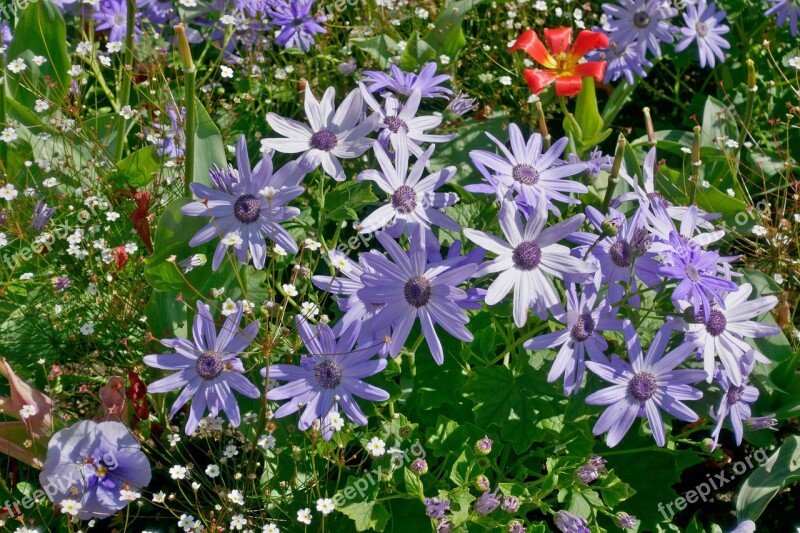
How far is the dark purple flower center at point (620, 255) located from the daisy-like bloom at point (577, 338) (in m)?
0.08

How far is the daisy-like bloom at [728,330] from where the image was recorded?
1693 mm

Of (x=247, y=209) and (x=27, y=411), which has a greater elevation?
(x=247, y=209)

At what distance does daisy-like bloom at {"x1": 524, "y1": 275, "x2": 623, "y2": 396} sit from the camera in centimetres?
165

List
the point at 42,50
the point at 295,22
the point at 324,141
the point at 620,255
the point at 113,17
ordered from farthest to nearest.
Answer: the point at 113,17 < the point at 295,22 < the point at 42,50 < the point at 324,141 < the point at 620,255

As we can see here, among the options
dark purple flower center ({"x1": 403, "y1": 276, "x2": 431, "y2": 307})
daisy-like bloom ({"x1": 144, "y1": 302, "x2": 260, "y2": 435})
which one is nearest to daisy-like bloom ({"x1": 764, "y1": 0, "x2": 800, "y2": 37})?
dark purple flower center ({"x1": 403, "y1": 276, "x2": 431, "y2": 307})

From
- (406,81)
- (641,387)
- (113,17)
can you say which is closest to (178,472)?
(641,387)

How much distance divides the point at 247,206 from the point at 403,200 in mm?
339

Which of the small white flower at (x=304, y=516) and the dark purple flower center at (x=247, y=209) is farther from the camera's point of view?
the dark purple flower center at (x=247, y=209)

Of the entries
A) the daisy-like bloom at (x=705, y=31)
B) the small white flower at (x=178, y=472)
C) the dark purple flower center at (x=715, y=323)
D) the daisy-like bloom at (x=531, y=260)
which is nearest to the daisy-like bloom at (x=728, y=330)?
the dark purple flower center at (x=715, y=323)

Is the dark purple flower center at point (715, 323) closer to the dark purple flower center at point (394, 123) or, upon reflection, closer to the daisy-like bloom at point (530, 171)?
Answer: the daisy-like bloom at point (530, 171)

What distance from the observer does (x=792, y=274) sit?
2359 millimetres

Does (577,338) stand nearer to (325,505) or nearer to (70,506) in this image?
(325,505)

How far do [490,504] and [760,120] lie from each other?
1.95 metres

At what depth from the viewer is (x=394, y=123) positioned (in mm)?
1912
